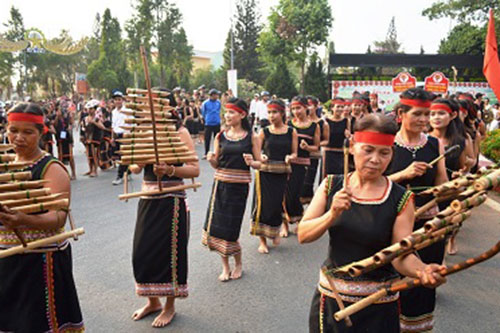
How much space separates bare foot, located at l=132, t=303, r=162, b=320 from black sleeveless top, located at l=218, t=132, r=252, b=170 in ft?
5.64

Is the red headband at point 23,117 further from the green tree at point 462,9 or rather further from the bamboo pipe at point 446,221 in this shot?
the green tree at point 462,9

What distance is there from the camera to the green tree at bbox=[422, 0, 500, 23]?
27.8 meters

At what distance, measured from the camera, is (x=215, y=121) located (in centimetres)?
1340

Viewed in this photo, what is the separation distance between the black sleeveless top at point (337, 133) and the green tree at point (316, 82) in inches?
1161

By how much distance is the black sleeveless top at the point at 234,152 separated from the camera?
4895 mm

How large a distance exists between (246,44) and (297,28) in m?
19.7

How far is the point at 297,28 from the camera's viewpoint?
4000cm

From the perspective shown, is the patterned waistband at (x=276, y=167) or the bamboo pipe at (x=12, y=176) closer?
the bamboo pipe at (x=12, y=176)

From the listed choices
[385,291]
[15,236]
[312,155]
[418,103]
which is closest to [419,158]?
[418,103]

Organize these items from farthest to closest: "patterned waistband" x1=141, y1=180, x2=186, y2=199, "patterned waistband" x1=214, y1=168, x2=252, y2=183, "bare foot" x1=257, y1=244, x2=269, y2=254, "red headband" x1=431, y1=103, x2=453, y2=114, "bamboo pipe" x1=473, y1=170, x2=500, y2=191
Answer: "bare foot" x1=257, y1=244, x2=269, y2=254, "patterned waistband" x1=214, y1=168, x2=252, y2=183, "red headband" x1=431, y1=103, x2=453, y2=114, "patterned waistband" x1=141, y1=180, x2=186, y2=199, "bamboo pipe" x1=473, y1=170, x2=500, y2=191

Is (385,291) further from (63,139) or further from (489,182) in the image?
(63,139)

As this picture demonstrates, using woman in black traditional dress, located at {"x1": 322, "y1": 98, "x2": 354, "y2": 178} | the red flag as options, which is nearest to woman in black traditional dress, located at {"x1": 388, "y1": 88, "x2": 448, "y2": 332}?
the red flag

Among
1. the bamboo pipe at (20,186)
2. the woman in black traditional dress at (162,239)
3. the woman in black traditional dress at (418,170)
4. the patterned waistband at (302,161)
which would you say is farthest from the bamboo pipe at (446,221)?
the patterned waistband at (302,161)

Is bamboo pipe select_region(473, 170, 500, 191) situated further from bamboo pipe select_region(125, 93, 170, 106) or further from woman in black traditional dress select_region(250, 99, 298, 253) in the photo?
woman in black traditional dress select_region(250, 99, 298, 253)
